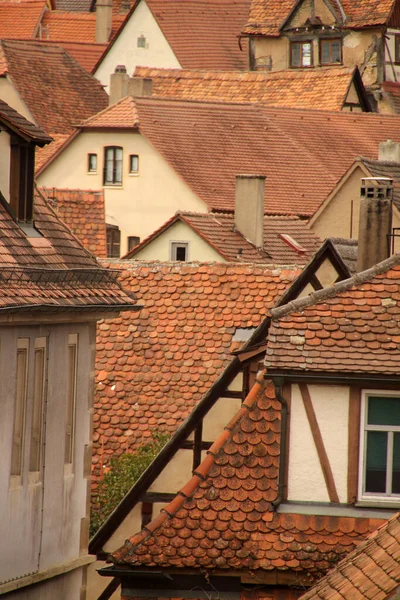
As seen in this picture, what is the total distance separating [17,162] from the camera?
22.5 meters

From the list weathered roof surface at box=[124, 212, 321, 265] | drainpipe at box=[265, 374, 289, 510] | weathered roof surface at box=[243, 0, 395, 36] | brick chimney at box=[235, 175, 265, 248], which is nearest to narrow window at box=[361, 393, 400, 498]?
drainpipe at box=[265, 374, 289, 510]

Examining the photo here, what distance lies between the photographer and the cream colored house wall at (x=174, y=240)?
147 ft

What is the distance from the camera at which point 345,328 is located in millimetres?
20312

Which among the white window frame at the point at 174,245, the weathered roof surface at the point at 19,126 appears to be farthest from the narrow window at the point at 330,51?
the weathered roof surface at the point at 19,126

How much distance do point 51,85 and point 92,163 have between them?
37.8ft

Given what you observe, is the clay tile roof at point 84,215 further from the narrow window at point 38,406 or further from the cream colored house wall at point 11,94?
the narrow window at point 38,406

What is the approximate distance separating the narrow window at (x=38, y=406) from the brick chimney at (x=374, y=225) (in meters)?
4.33

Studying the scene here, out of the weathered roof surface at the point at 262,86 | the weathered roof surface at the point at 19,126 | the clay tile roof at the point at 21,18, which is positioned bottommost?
the weathered roof surface at the point at 19,126

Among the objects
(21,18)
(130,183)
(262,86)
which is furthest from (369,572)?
(21,18)

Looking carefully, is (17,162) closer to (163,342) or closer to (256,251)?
(163,342)

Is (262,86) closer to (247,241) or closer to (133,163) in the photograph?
(133,163)

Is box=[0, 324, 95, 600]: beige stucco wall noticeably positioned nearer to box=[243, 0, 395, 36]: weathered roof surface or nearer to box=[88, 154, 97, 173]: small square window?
box=[88, 154, 97, 173]: small square window

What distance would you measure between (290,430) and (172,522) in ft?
5.24

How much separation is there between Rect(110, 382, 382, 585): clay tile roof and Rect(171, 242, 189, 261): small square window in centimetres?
2459
